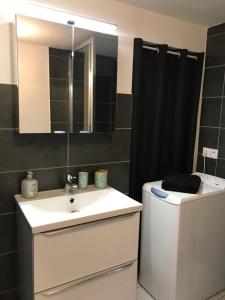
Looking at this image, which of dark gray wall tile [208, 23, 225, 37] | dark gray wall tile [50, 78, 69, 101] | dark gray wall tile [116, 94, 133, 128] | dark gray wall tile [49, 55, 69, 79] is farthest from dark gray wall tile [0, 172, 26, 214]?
dark gray wall tile [208, 23, 225, 37]

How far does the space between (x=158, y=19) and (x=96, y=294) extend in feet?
6.57

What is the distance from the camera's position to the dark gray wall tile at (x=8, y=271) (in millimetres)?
1598

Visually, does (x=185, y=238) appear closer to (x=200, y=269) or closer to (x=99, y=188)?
(x=200, y=269)

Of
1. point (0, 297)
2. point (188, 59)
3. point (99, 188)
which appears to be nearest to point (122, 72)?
point (188, 59)

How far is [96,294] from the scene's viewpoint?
1455mm

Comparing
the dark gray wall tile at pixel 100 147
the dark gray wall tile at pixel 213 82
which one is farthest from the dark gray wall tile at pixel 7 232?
the dark gray wall tile at pixel 213 82

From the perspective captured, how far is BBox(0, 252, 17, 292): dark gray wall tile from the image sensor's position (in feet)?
5.24

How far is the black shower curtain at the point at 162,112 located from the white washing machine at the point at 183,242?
0.21 m

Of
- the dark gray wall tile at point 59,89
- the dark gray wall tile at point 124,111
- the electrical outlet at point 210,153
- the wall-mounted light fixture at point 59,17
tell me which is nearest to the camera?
the wall-mounted light fixture at point 59,17

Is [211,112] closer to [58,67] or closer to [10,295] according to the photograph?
[58,67]

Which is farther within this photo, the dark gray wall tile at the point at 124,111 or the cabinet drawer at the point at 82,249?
the dark gray wall tile at the point at 124,111

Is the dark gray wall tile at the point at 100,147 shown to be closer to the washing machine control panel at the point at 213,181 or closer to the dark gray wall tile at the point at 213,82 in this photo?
the washing machine control panel at the point at 213,181

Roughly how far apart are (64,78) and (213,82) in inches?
54.0

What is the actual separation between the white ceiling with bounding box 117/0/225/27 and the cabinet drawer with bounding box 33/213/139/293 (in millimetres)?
1482
